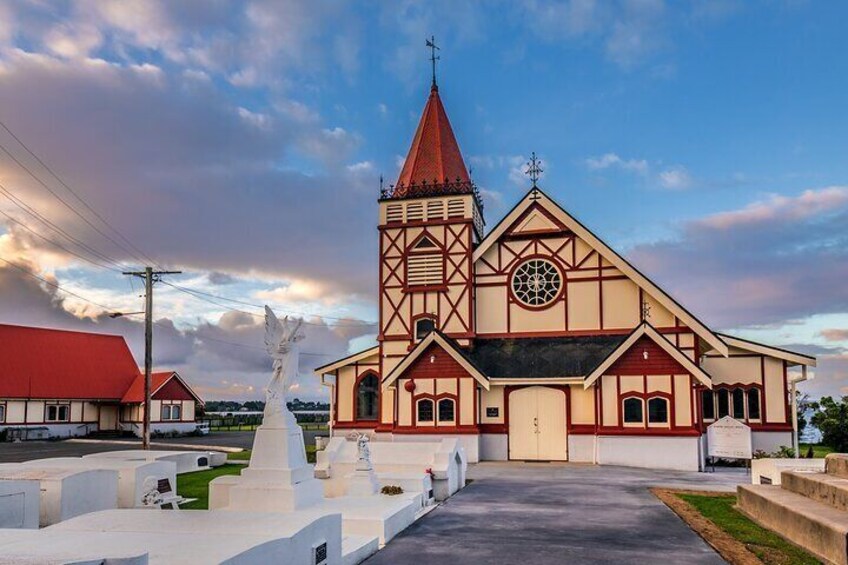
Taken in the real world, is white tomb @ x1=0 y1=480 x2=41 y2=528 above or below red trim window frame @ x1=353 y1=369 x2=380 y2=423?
below

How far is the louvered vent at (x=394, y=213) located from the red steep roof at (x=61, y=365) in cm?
3007

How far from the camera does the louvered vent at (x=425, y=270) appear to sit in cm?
3131

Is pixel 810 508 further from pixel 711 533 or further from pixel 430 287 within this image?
pixel 430 287

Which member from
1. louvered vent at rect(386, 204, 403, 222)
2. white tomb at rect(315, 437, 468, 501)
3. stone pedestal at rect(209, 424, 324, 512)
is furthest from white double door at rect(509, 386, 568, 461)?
stone pedestal at rect(209, 424, 324, 512)

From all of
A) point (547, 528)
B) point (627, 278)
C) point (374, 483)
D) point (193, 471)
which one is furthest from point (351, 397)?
point (547, 528)

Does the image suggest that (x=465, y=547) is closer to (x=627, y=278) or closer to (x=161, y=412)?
(x=627, y=278)

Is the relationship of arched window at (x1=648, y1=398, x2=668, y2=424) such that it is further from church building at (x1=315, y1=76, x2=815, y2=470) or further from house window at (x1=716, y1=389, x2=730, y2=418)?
house window at (x1=716, y1=389, x2=730, y2=418)

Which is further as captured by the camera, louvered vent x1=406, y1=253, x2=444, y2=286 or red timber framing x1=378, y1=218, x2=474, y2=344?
louvered vent x1=406, y1=253, x2=444, y2=286

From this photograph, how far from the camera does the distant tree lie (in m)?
33.1

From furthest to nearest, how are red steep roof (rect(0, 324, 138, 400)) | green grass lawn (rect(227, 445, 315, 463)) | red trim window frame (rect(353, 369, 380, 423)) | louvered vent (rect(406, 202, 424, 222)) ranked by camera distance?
red steep roof (rect(0, 324, 138, 400))
louvered vent (rect(406, 202, 424, 222))
red trim window frame (rect(353, 369, 380, 423))
green grass lawn (rect(227, 445, 315, 463))

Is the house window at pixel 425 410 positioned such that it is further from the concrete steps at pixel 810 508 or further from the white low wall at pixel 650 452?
the concrete steps at pixel 810 508

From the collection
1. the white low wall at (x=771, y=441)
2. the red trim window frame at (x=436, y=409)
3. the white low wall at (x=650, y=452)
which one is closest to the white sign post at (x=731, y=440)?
the white low wall at (x=650, y=452)

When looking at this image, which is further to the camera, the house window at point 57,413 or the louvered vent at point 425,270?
the house window at point 57,413

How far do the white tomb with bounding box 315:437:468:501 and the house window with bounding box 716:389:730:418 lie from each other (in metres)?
15.0
